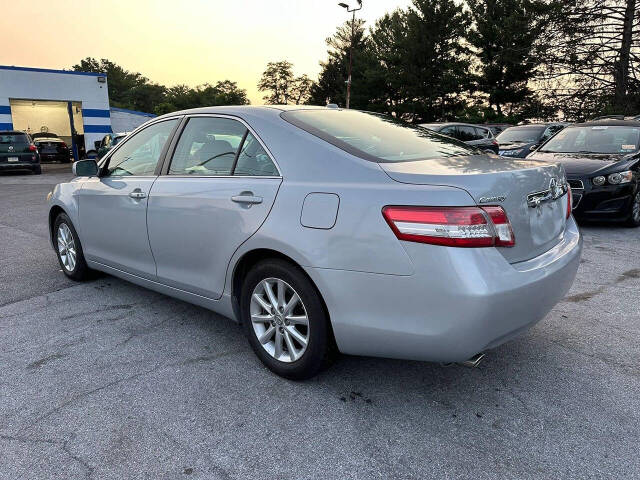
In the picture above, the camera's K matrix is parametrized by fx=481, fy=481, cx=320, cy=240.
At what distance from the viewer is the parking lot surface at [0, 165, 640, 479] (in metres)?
2.10

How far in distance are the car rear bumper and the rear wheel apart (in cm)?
559

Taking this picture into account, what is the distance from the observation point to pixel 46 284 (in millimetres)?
Answer: 4578

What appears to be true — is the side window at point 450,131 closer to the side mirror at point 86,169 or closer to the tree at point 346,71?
the side mirror at point 86,169

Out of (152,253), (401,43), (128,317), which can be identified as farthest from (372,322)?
(401,43)

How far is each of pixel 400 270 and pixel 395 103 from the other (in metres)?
52.9

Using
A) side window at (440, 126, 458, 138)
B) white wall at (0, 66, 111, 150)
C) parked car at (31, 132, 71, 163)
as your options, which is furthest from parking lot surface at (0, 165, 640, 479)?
white wall at (0, 66, 111, 150)

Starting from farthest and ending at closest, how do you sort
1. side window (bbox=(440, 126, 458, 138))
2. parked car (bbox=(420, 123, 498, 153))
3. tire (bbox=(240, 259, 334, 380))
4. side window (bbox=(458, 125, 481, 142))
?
side window (bbox=(458, 125, 481, 142)) → side window (bbox=(440, 126, 458, 138)) → parked car (bbox=(420, 123, 498, 153)) → tire (bbox=(240, 259, 334, 380))

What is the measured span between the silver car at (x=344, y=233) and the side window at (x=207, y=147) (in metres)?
0.01

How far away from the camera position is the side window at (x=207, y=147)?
120 inches

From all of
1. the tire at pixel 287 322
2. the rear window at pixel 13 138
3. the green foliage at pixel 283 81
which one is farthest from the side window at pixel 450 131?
the green foliage at pixel 283 81

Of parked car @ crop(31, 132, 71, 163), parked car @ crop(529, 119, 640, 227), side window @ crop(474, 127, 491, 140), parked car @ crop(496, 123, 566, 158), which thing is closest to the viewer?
parked car @ crop(529, 119, 640, 227)

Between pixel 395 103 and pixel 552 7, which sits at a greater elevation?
pixel 552 7

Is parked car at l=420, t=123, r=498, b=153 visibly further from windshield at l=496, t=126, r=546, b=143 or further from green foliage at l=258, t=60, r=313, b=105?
green foliage at l=258, t=60, r=313, b=105

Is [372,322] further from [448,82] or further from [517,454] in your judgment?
[448,82]
